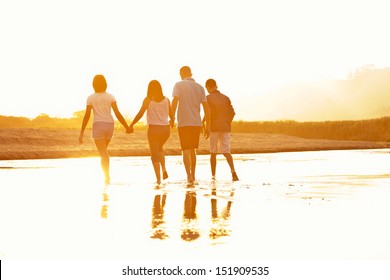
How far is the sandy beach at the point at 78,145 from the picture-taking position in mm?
31969

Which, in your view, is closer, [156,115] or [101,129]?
[156,115]

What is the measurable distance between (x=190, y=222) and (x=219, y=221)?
0.36 m

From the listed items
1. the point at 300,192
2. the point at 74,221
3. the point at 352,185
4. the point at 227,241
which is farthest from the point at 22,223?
the point at 352,185

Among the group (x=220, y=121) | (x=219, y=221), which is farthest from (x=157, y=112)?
(x=219, y=221)

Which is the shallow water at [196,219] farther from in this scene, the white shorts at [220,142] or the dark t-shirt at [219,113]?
the dark t-shirt at [219,113]

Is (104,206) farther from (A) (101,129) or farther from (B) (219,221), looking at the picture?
(A) (101,129)

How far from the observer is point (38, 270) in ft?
20.9

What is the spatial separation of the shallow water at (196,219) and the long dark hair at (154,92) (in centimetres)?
172

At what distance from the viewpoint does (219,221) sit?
912 centimetres

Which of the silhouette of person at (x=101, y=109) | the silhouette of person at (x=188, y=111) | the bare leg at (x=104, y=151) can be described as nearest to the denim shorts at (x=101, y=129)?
the silhouette of person at (x=101, y=109)

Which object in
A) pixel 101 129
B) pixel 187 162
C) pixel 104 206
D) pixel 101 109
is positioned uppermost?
pixel 101 109

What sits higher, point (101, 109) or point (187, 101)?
point (187, 101)

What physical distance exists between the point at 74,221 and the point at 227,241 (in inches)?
96.8

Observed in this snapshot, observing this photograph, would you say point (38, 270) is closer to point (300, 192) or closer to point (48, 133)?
point (300, 192)
